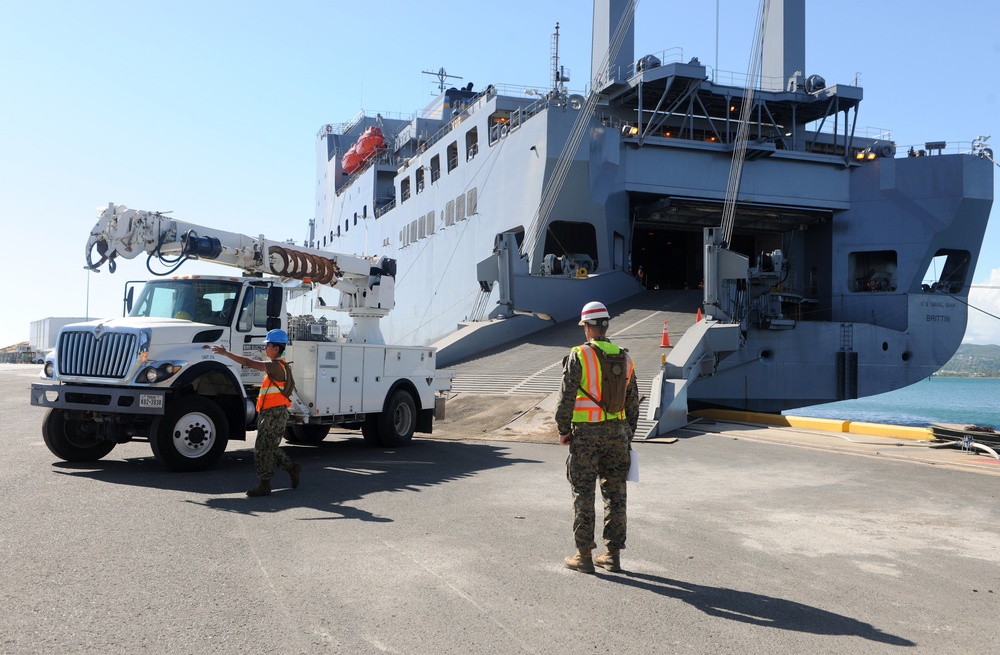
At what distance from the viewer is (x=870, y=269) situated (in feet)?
109

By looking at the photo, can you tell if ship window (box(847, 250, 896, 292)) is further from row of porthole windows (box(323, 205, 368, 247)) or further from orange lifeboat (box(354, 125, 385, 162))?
row of porthole windows (box(323, 205, 368, 247))

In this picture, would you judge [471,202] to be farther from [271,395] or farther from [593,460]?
[593,460]

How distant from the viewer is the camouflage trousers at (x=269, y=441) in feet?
26.2

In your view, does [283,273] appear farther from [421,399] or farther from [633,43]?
[633,43]

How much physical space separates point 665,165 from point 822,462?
21.6 metres

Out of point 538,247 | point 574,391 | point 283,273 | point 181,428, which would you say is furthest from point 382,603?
point 538,247

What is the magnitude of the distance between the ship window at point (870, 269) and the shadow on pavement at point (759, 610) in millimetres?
30956

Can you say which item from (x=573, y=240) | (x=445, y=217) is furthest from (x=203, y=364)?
(x=445, y=217)

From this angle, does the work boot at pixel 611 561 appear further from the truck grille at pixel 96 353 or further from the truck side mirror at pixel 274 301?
the truck side mirror at pixel 274 301

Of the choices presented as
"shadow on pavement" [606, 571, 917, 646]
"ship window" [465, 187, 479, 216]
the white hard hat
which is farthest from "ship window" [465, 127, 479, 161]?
"shadow on pavement" [606, 571, 917, 646]

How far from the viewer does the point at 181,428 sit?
9.34m

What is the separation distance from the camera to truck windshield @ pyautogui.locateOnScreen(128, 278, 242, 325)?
10445 millimetres

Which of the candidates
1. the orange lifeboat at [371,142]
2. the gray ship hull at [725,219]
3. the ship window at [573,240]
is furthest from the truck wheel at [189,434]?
the orange lifeboat at [371,142]

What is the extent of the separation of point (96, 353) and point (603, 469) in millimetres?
7056
